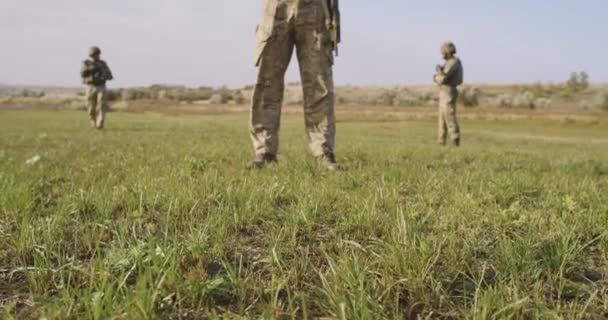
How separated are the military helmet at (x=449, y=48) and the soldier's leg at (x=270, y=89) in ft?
26.1

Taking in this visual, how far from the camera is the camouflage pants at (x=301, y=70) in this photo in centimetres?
455

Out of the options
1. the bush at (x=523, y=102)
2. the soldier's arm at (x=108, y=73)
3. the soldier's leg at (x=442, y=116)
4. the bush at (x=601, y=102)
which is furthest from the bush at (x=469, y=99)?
the soldier's arm at (x=108, y=73)

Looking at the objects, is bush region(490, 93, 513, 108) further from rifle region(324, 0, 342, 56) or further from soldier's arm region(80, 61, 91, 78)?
rifle region(324, 0, 342, 56)

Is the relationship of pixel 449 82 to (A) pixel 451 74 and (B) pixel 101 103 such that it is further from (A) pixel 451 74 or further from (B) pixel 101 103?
(B) pixel 101 103

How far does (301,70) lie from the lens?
4.70 m

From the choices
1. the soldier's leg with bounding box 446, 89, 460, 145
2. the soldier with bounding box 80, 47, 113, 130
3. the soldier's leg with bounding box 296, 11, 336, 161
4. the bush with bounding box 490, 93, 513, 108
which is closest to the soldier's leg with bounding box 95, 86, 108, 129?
the soldier with bounding box 80, 47, 113, 130

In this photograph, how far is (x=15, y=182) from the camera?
310cm

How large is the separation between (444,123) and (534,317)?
445 inches

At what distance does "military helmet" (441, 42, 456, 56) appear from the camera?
11.5 meters

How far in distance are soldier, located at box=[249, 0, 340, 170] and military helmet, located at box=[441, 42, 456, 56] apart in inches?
299

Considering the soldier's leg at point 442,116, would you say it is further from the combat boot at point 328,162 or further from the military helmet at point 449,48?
the combat boot at point 328,162

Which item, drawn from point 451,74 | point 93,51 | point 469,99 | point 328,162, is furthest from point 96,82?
point 469,99

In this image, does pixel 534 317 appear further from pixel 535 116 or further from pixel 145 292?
pixel 535 116

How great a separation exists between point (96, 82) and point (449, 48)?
10378 mm
